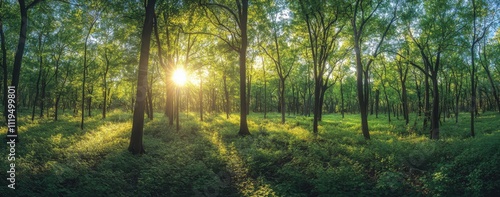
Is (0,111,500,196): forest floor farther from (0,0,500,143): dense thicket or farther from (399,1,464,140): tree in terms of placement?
(399,1,464,140): tree

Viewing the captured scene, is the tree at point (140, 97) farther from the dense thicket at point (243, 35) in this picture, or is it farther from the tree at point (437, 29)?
the tree at point (437, 29)

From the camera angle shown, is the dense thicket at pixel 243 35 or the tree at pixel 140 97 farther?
the dense thicket at pixel 243 35

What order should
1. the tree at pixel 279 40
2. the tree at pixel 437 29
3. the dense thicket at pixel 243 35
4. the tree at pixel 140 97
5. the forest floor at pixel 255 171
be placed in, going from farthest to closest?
the tree at pixel 279 40, the tree at pixel 437 29, the dense thicket at pixel 243 35, the tree at pixel 140 97, the forest floor at pixel 255 171

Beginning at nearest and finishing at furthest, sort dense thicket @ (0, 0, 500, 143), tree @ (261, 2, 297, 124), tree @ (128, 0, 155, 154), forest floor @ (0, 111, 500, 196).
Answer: forest floor @ (0, 111, 500, 196) < tree @ (128, 0, 155, 154) < dense thicket @ (0, 0, 500, 143) < tree @ (261, 2, 297, 124)

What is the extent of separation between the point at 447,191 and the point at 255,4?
18009 mm

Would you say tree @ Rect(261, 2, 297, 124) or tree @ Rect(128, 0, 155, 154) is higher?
tree @ Rect(261, 2, 297, 124)

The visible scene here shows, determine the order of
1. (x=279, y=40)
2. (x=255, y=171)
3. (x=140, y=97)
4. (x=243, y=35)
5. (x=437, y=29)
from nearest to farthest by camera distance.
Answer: (x=255, y=171)
(x=140, y=97)
(x=243, y=35)
(x=437, y=29)
(x=279, y=40)

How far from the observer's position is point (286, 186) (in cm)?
885

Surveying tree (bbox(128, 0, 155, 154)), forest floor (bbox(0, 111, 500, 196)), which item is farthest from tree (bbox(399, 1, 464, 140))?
Result: tree (bbox(128, 0, 155, 154))

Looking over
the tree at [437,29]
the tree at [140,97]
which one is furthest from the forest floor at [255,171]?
the tree at [437,29]

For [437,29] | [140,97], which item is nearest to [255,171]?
[140,97]

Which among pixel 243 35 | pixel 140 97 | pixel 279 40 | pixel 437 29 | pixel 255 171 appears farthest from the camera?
pixel 279 40

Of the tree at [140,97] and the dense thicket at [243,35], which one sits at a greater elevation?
the dense thicket at [243,35]

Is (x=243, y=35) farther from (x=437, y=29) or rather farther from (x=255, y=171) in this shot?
(x=437, y=29)
